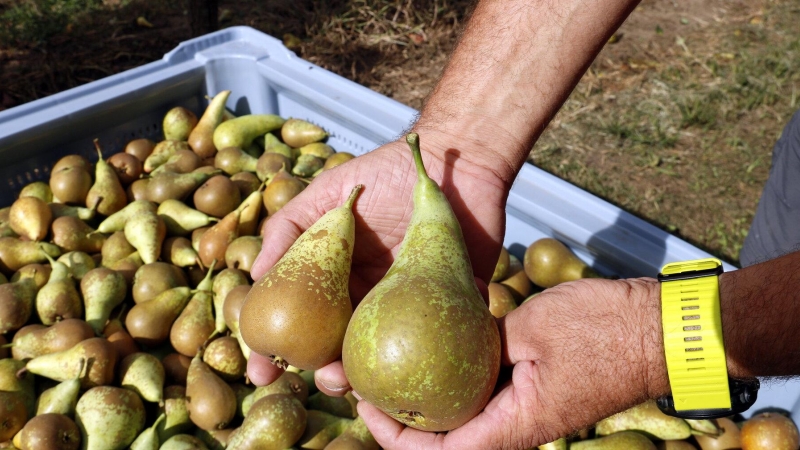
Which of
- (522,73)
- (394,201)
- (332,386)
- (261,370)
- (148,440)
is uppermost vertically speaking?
(522,73)

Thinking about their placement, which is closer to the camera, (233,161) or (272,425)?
(272,425)

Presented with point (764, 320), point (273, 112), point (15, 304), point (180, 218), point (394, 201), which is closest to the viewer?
point (764, 320)

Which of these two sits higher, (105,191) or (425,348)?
(425,348)


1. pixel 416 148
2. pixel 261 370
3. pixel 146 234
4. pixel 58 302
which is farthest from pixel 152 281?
pixel 416 148

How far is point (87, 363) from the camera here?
2.69 meters

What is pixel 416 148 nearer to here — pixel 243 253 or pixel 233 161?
pixel 243 253

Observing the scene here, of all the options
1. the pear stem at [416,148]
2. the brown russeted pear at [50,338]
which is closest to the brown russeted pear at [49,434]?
the brown russeted pear at [50,338]

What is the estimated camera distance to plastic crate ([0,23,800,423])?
3090 mm

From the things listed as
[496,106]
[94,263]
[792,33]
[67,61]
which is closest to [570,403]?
[496,106]

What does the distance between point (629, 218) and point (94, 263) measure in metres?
2.84

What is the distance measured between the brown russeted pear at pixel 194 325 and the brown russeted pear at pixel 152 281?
0.16 m

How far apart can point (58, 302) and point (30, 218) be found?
1.93 ft

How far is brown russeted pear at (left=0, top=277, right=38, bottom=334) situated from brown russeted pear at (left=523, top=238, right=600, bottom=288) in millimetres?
2507

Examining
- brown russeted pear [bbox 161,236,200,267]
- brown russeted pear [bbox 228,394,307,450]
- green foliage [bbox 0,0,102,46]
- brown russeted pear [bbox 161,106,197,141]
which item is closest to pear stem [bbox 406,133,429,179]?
brown russeted pear [bbox 228,394,307,450]
